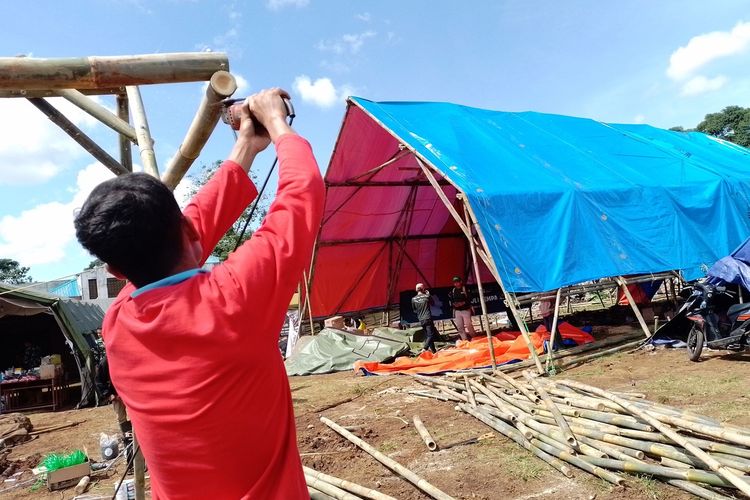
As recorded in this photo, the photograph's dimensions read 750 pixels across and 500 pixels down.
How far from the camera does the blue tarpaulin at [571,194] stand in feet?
27.3

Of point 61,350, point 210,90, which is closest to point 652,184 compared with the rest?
point 210,90

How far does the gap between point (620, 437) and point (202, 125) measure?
385 cm

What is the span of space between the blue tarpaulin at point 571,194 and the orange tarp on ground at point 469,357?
1536 mm

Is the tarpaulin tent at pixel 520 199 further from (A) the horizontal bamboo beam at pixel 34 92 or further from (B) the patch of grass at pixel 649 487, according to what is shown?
(A) the horizontal bamboo beam at pixel 34 92

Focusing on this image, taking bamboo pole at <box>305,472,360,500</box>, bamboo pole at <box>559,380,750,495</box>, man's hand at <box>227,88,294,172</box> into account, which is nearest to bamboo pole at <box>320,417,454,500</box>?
bamboo pole at <box>305,472,360,500</box>

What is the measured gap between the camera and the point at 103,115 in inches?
107

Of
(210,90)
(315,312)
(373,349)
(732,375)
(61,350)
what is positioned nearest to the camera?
(210,90)

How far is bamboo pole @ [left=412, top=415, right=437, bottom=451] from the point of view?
4869 millimetres

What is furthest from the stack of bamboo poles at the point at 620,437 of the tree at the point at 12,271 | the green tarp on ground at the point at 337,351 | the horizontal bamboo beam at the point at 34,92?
the tree at the point at 12,271

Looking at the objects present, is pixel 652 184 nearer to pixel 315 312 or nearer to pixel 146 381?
pixel 315 312

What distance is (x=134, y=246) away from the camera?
1.08m

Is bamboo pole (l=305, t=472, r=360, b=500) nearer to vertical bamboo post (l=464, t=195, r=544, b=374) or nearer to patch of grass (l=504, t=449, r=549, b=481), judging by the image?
patch of grass (l=504, t=449, r=549, b=481)

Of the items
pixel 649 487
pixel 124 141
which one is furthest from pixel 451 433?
pixel 124 141

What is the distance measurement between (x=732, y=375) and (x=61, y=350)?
51.9 ft
